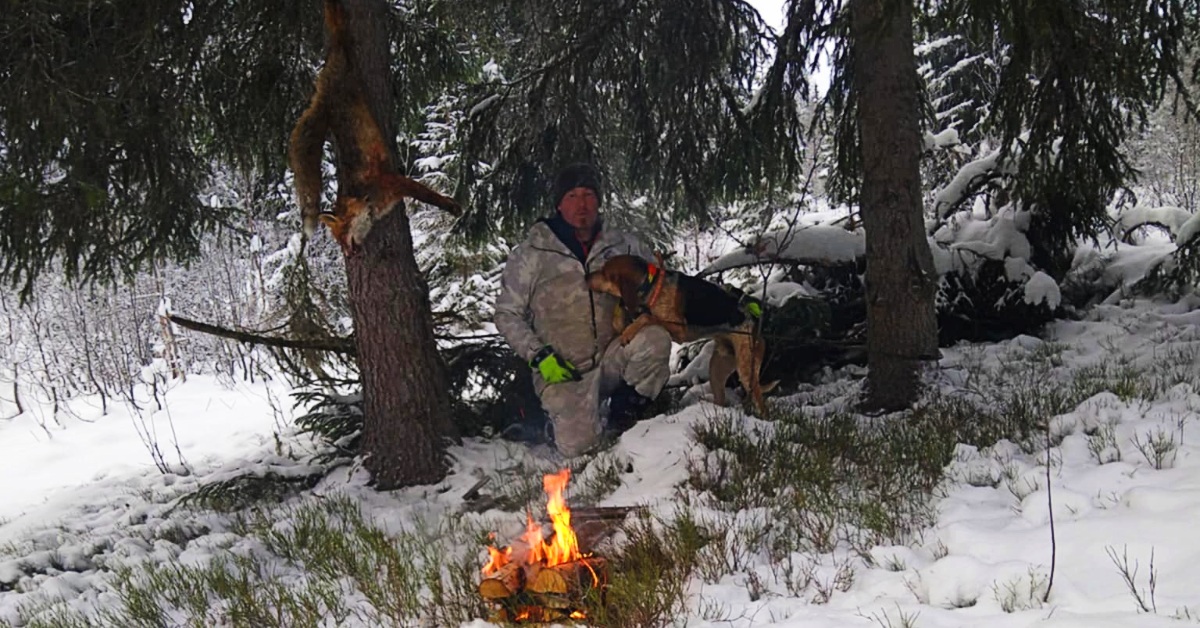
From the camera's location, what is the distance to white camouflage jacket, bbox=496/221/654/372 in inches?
225

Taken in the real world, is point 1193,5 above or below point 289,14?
below

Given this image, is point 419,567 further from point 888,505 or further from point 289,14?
point 289,14

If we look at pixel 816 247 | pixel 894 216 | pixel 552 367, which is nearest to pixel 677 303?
pixel 552 367

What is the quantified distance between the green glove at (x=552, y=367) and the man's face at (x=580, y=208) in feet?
3.35

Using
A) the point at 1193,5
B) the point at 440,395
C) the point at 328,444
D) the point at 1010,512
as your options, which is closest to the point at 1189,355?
the point at 1193,5

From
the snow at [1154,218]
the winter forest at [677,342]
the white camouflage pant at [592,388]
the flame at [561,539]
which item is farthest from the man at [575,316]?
the snow at [1154,218]

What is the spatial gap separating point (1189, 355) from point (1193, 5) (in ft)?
7.70

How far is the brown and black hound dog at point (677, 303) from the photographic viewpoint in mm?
5504

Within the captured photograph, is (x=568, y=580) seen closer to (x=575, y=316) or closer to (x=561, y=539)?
(x=561, y=539)

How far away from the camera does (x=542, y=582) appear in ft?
9.20

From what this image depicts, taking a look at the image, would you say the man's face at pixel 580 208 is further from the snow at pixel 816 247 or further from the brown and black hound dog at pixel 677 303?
the snow at pixel 816 247

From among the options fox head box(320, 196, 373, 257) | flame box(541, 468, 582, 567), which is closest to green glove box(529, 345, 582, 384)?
fox head box(320, 196, 373, 257)

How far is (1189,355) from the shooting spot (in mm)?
5363

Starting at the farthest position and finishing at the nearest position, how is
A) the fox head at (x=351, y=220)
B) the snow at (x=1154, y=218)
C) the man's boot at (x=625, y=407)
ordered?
1. the snow at (x=1154, y=218)
2. the man's boot at (x=625, y=407)
3. the fox head at (x=351, y=220)
